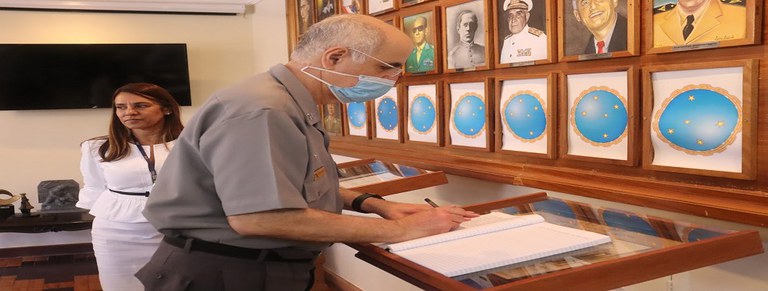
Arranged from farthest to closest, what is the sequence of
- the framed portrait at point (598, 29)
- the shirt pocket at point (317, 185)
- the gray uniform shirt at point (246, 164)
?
1. the framed portrait at point (598, 29)
2. the shirt pocket at point (317, 185)
3. the gray uniform shirt at point (246, 164)

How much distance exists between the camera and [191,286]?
1466 millimetres

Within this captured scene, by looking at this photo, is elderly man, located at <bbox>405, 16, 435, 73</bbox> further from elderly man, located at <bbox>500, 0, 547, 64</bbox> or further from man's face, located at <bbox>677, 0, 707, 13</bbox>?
man's face, located at <bbox>677, 0, 707, 13</bbox>

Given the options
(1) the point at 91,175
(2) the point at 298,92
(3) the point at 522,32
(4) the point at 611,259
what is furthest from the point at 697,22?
(1) the point at 91,175

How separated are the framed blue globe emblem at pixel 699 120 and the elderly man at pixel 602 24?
235mm

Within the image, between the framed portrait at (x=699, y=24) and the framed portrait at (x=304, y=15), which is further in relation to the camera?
the framed portrait at (x=304, y=15)

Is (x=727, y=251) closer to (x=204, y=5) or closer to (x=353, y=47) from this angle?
(x=353, y=47)

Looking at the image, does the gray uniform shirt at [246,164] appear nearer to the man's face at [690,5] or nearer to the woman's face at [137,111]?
the man's face at [690,5]

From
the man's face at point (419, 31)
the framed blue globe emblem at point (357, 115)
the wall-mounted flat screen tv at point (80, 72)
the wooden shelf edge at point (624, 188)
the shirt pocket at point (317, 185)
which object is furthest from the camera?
the wall-mounted flat screen tv at point (80, 72)

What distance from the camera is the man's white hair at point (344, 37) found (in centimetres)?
147

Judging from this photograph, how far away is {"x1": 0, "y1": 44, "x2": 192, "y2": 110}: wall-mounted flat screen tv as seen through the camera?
4.71 meters

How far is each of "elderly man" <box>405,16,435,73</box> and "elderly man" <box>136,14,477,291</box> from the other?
1214 mm

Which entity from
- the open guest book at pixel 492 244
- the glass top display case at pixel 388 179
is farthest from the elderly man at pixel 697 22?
the glass top display case at pixel 388 179

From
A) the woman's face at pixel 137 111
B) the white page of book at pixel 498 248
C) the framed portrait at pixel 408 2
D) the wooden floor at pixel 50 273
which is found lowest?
the wooden floor at pixel 50 273

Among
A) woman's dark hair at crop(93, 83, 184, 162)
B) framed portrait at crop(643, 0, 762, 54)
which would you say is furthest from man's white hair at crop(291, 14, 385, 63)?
woman's dark hair at crop(93, 83, 184, 162)
